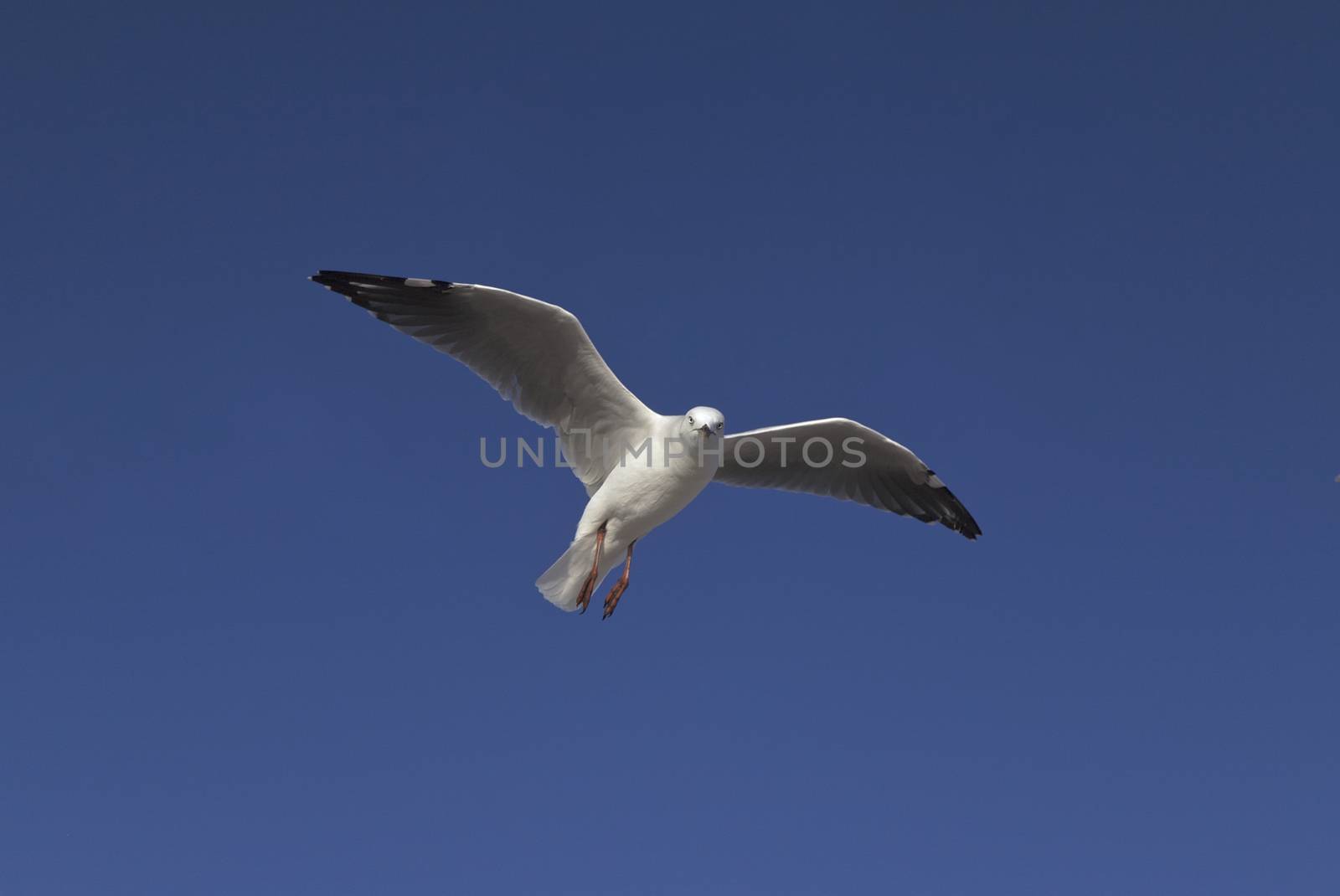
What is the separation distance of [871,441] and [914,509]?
92 cm

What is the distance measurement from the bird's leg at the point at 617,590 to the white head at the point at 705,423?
3.16 ft

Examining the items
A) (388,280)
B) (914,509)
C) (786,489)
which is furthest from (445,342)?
(914,509)

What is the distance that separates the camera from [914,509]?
391 inches

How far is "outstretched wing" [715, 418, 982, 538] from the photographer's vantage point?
9148mm

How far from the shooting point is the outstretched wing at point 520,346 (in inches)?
325

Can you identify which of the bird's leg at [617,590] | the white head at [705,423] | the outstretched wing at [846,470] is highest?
the outstretched wing at [846,470]

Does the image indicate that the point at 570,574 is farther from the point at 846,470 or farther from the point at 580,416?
the point at 846,470

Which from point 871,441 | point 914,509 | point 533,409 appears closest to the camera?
point 533,409

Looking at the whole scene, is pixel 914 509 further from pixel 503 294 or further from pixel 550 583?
pixel 503 294

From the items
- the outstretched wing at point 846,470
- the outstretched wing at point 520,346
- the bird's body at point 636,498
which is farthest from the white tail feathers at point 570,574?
the outstretched wing at point 846,470

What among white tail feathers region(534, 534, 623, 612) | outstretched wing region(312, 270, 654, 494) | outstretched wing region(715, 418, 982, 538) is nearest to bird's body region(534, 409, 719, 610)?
white tail feathers region(534, 534, 623, 612)

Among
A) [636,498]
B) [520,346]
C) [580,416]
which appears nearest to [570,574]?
[636,498]

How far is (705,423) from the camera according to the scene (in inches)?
314

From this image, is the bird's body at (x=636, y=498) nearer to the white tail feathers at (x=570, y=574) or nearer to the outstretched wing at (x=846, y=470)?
the white tail feathers at (x=570, y=574)
